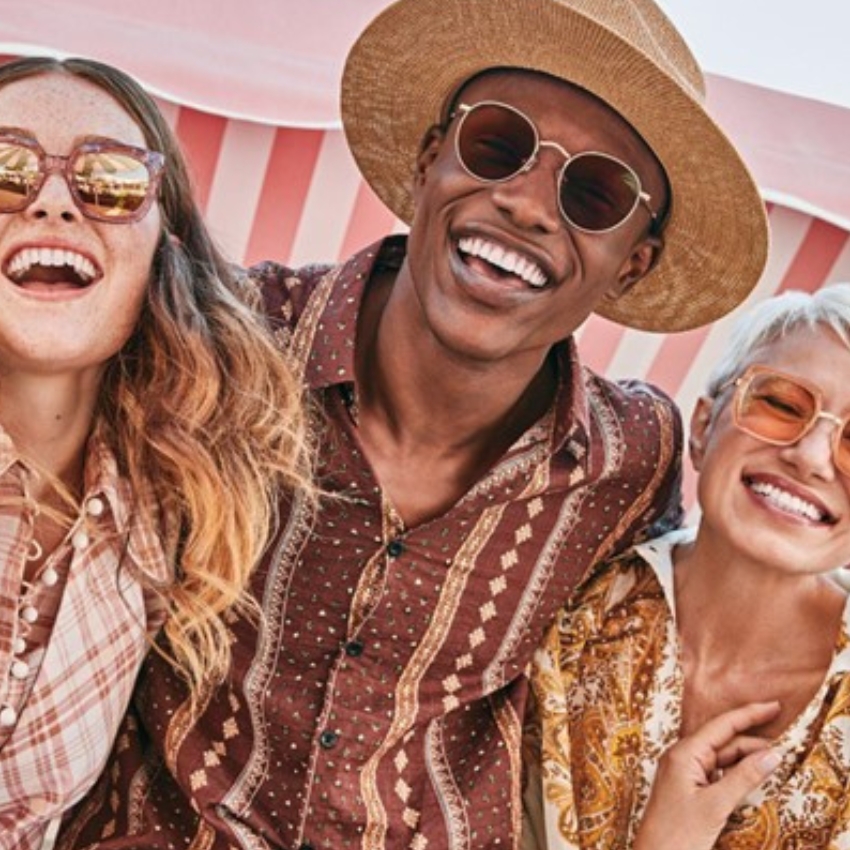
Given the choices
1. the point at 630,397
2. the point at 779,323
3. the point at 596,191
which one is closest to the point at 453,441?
the point at 630,397

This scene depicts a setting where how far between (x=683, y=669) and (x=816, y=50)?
1740mm

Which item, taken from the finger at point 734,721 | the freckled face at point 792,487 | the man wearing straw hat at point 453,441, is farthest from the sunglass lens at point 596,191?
the finger at point 734,721

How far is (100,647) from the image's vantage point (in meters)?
2.31

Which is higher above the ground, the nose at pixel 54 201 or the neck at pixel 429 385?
the nose at pixel 54 201

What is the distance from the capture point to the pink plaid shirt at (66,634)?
87.7 inches

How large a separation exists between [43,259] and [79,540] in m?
0.44

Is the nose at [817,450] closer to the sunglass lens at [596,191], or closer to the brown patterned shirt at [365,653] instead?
the brown patterned shirt at [365,653]

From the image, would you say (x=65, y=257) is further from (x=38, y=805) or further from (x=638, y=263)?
(x=638, y=263)

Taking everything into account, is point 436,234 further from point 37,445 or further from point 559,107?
point 37,445

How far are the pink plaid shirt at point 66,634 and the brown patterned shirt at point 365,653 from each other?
23 centimetres

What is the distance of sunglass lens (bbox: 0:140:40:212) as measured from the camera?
204cm

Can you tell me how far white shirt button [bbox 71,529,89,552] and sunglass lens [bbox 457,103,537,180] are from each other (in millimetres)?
822

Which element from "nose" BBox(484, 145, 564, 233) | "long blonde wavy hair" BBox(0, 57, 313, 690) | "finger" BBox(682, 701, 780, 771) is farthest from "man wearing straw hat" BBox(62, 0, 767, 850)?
"finger" BBox(682, 701, 780, 771)

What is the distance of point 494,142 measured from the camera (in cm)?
241
